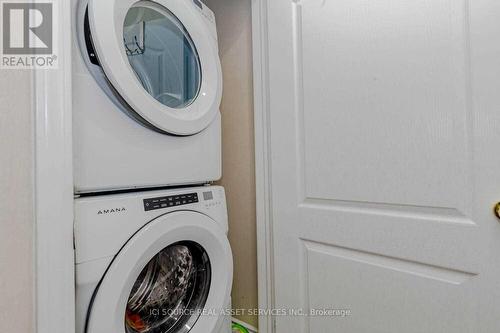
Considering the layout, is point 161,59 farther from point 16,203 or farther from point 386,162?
point 386,162

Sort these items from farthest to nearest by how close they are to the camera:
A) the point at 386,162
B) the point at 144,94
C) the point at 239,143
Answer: the point at 239,143 < the point at 386,162 < the point at 144,94

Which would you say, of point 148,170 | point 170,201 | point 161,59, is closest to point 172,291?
point 170,201

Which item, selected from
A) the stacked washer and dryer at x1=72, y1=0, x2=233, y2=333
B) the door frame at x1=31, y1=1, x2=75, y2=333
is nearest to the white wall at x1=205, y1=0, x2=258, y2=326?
the stacked washer and dryer at x1=72, y1=0, x2=233, y2=333

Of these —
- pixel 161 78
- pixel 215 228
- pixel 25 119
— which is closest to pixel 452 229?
pixel 215 228

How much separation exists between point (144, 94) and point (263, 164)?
2.17ft

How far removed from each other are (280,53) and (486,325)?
3.99ft

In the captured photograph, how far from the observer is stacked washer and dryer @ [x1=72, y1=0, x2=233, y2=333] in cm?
70

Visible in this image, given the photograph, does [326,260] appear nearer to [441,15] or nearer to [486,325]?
[486,325]

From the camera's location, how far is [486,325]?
0.81 meters

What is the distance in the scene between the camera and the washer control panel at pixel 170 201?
0.83 m

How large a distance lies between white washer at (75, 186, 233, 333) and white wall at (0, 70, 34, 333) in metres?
0.10

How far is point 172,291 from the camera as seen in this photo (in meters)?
1.04

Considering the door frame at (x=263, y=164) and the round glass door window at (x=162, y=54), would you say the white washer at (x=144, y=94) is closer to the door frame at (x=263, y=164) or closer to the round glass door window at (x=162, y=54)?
the round glass door window at (x=162, y=54)

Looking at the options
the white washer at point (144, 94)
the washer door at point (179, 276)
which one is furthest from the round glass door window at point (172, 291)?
the white washer at point (144, 94)
